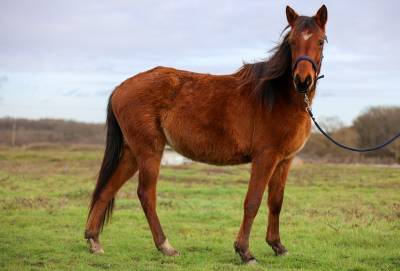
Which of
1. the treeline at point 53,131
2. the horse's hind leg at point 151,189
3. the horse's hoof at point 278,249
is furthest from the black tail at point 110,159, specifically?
the treeline at point 53,131

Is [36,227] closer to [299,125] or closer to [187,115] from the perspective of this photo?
[187,115]

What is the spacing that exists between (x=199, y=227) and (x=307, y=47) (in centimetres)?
485

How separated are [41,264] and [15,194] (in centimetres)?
884

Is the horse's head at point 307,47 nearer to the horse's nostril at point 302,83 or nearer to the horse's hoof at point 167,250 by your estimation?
the horse's nostril at point 302,83

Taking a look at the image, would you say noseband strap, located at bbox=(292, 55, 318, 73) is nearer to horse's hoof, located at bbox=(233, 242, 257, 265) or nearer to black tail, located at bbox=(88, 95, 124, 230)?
horse's hoof, located at bbox=(233, 242, 257, 265)

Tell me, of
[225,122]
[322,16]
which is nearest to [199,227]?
[225,122]

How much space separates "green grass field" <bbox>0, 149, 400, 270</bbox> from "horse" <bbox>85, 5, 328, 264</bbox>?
493mm

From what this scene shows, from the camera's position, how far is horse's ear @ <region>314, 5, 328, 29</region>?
6333mm

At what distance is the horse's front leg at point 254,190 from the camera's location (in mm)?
6500

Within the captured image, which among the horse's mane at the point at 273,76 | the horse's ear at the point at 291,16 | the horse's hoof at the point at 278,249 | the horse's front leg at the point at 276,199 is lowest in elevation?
the horse's hoof at the point at 278,249

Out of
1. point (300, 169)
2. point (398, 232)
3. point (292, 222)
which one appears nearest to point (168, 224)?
point (292, 222)

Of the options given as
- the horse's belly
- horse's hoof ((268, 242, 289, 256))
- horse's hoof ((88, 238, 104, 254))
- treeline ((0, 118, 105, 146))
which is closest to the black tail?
horse's hoof ((88, 238, 104, 254))

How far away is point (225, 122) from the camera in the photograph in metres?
6.83

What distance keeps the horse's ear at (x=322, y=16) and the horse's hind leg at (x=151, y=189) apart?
8.78ft
